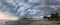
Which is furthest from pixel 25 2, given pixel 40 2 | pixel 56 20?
pixel 56 20

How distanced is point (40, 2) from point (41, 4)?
0.08 feet

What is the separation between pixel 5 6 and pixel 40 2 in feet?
1.16

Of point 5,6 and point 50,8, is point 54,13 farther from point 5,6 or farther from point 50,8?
point 5,6

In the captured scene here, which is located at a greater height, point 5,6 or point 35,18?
point 5,6

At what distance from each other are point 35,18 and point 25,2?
19 centimetres

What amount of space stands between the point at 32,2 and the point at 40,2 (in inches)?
3.2

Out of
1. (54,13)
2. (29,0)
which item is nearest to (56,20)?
(54,13)

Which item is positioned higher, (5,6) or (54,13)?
(5,6)

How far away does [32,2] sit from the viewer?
1057 millimetres

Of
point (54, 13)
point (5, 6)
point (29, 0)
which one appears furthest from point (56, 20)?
point (5, 6)

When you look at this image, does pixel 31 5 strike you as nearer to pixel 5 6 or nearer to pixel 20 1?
pixel 20 1

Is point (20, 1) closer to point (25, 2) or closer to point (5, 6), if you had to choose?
point (25, 2)

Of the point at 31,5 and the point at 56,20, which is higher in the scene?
the point at 31,5

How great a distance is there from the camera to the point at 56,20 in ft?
3.34
